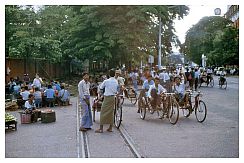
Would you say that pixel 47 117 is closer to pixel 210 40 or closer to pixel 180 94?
pixel 180 94

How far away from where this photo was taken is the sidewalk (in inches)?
271

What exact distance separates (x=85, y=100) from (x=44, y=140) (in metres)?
1.46

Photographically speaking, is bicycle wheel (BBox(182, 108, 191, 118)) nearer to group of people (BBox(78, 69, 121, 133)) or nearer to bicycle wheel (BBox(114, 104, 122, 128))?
bicycle wheel (BBox(114, 104, 122, 128))

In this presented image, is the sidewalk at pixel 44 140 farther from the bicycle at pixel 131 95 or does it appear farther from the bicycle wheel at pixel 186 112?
the bicycle at pixel 131 95

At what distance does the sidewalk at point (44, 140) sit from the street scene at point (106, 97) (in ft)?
0.07

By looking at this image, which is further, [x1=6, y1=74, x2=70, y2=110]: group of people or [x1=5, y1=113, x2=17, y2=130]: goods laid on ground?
[x1=6, y1=74, x2=70, y2=110]: group of people

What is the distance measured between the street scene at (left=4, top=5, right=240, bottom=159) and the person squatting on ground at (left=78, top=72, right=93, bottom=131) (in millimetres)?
26

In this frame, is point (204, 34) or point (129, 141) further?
point (204, 34)

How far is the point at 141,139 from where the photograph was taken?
802 cm

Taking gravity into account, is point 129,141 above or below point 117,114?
A: below

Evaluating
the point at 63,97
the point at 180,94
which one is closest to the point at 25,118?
the point at 63,97

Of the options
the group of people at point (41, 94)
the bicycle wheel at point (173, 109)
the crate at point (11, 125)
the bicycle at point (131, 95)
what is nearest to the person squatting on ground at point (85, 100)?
the crate at point (11, 125)

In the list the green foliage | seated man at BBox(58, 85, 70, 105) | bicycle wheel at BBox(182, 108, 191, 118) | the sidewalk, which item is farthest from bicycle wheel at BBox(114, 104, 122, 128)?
the green foliage
